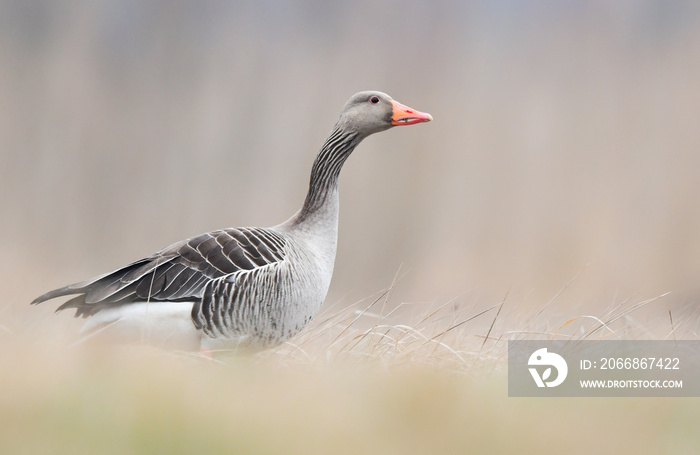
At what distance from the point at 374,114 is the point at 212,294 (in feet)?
7.00

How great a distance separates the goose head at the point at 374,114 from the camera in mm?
6184

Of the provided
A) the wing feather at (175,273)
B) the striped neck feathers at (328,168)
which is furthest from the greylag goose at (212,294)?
the striped neck feathers at (328,168)

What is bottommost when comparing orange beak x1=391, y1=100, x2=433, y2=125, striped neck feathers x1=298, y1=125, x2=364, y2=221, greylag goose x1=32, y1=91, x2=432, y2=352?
greylag goose x1=32, y1=91, x2=432, y2=352

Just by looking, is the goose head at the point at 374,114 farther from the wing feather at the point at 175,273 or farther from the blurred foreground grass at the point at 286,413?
the blurred foreground grass at the point at 286,413

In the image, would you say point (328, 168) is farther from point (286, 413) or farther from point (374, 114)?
point (286, 413)

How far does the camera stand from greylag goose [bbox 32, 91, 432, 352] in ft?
16.7

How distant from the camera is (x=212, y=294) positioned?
5113mm

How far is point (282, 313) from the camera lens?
5.26m

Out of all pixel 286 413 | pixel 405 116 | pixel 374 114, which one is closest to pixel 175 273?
pixel 374 114

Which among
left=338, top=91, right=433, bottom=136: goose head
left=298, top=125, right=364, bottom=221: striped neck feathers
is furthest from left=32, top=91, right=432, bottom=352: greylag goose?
left=338, top=91, right=433, bottom=136: goose head

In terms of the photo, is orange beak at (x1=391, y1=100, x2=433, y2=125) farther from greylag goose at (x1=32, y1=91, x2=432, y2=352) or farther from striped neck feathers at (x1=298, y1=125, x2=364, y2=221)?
greylag goose at (x1=32, y1=91, x2=432, y2=352)

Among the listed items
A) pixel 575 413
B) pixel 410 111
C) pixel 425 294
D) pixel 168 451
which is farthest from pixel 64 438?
pixel 425 294

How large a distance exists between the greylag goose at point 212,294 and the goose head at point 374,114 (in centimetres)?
128

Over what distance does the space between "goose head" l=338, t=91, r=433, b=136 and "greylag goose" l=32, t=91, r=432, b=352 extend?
4.19ft
